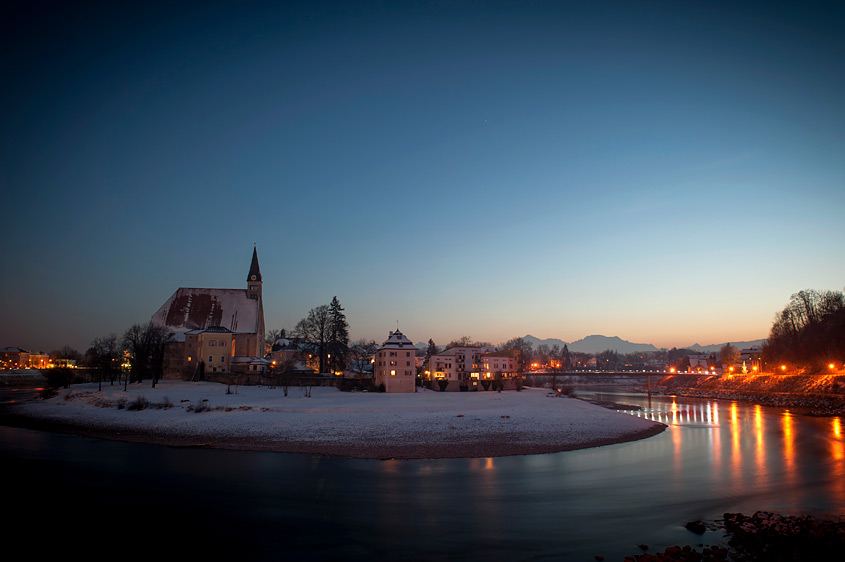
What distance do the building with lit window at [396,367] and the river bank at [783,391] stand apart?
43711 millimetres

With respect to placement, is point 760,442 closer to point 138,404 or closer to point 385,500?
point 385,500

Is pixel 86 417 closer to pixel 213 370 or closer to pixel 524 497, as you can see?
pixel 213 370

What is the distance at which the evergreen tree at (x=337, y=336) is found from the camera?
2628 inches

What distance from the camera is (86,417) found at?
35625 millimetres

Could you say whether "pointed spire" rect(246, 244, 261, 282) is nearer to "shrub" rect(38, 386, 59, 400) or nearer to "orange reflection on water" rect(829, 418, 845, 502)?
"shrub" rect(38, 386, 59, 400)

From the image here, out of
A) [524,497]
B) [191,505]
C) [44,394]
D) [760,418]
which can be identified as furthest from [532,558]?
[44,394]

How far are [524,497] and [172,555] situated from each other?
11.6m

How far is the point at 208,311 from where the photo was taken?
6731 cm

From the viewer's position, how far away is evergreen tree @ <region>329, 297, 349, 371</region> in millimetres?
66750

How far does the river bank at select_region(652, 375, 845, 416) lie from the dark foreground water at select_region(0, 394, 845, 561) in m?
37.9

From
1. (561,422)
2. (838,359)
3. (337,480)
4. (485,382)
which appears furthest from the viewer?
(485,382)

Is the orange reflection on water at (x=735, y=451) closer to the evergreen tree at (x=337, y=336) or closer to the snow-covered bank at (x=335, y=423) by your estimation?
the snow-covered bank at (x=335, y=423)

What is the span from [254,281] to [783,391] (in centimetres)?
8286

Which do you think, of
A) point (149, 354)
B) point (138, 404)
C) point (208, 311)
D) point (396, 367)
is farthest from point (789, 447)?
point (208, 311)
